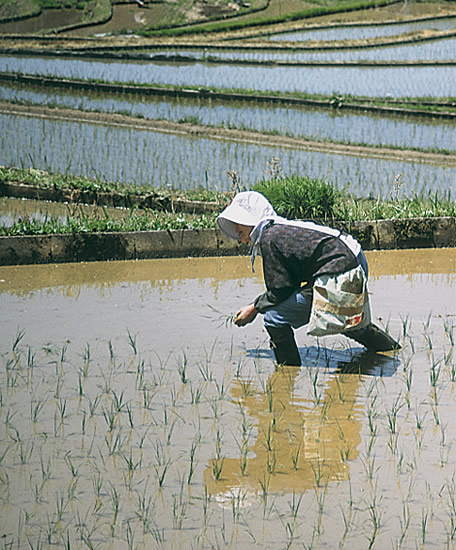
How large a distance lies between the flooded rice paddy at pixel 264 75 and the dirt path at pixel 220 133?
258cm

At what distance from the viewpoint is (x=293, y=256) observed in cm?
448

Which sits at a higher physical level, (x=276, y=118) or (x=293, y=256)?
(x=293, y=256)

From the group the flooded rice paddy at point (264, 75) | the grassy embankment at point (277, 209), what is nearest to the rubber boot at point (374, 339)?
the grassy embankment at point (277, 209)

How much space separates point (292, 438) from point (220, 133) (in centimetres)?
909

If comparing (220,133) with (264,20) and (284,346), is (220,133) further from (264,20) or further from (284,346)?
(264,20)

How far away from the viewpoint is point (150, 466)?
3.59 m

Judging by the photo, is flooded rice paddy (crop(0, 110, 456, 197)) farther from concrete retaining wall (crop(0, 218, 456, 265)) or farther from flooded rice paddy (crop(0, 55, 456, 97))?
flooded rice paddy (crop(0, 55, 456, 97))

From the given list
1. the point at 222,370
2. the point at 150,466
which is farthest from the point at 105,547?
the point at 222,370

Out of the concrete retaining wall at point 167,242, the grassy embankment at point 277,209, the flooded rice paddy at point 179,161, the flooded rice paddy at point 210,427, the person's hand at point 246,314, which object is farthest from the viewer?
the flooded rice paddy at point 179,161

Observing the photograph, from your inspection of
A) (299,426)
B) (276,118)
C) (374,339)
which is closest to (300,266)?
(374,339)

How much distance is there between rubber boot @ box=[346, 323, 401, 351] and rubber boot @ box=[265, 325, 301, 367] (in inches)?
11.5

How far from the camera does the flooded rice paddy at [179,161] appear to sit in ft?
32.5

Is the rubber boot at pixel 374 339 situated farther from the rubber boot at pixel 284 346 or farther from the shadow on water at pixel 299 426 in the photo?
the rubber boot at pixel 284 346

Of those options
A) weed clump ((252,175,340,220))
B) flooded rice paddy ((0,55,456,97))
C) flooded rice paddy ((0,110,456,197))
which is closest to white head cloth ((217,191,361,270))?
weed clump ((252,175,340,220))
